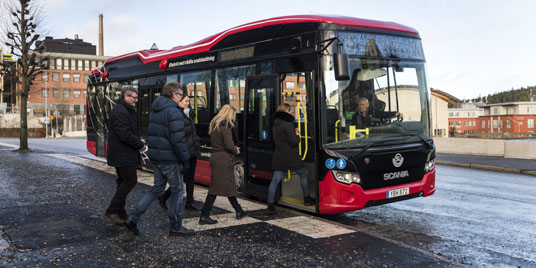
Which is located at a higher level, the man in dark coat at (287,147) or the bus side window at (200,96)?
the bus side window at (200,96)

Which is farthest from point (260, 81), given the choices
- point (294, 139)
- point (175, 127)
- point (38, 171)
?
point (38, 171)

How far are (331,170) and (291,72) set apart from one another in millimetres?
1731

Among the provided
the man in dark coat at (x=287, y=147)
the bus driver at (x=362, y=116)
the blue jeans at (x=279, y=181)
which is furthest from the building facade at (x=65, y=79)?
the bus driver at (x=362, y=116)

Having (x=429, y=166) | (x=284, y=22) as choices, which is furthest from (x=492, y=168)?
(x=284, y=22)

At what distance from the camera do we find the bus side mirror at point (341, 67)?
6801mm

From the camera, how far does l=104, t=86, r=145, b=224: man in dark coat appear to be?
253 inches

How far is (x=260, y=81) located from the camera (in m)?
8.39

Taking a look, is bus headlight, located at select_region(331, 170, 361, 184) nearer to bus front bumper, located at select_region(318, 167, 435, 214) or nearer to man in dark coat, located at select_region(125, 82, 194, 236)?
bus front bumper, located at select_region(318, 167, 435, 214)

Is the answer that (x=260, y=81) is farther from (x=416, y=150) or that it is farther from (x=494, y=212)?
(x=494, y=212)

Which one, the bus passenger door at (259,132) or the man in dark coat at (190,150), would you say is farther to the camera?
the bus passenger door at (259,132)

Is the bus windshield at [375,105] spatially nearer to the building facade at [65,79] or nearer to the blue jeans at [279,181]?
the blue jeans at [279,181]

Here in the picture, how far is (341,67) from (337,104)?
63cm

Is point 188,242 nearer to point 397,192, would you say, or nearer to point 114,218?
point 114,218

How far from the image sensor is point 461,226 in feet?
25.2
